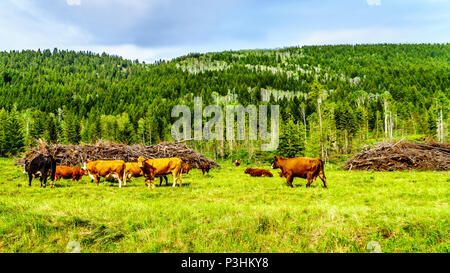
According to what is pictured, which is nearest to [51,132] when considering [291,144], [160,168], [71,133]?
[71,133]

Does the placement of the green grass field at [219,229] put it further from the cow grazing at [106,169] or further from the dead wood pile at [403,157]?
the dead wood pile at [403,157]

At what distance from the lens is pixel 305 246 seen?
6.34 metres

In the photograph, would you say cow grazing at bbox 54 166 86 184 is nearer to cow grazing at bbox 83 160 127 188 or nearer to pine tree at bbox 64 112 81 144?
cow grazing at bbox 83 160 127 188

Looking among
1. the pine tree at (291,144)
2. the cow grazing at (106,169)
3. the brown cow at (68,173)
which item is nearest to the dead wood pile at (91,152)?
the brown cow at (68,173)

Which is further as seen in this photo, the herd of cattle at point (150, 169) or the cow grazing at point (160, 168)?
the cow grazing at point (160, 168)

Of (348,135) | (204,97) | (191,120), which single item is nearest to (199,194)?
(348,135)

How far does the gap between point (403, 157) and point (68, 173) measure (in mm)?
28675

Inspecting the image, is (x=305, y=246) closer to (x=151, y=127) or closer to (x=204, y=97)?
(x=151, y=127)

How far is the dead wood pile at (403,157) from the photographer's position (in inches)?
914

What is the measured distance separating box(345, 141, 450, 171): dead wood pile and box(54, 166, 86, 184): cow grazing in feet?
81.3

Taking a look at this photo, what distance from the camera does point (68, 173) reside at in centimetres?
1895

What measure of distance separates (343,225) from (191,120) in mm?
133663

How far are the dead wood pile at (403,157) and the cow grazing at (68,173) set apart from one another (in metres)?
24.8

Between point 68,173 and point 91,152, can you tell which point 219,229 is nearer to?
point 68,173
